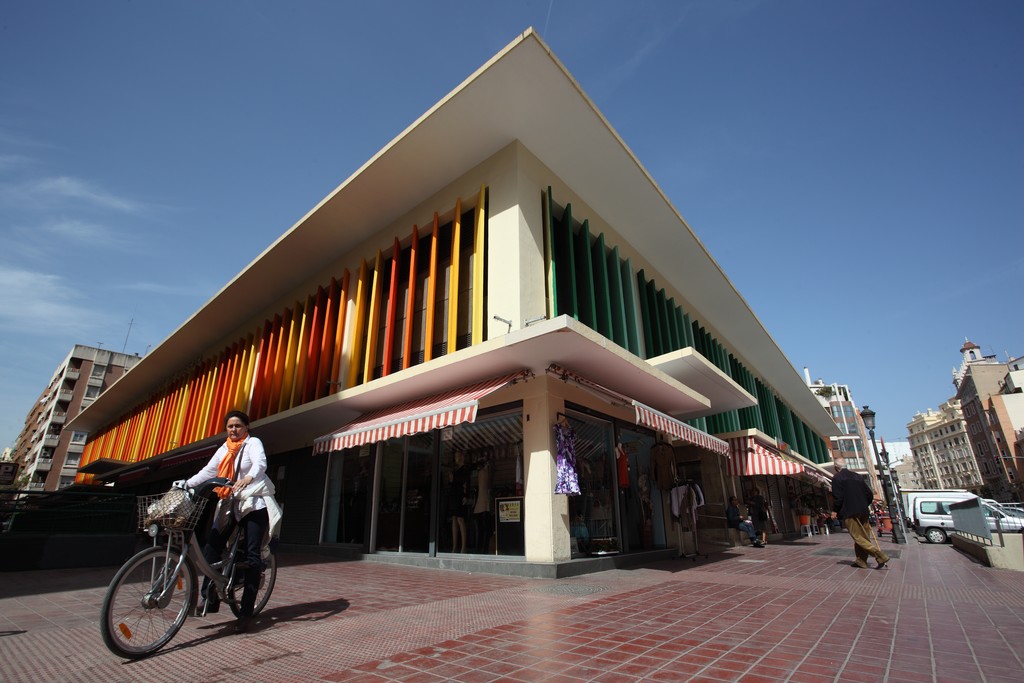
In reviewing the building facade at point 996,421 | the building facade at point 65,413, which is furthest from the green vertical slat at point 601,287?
the building facade at point 996,421

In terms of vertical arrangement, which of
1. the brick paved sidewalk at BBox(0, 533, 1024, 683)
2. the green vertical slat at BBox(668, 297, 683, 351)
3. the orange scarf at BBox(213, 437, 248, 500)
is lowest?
the brick paved sidewalk at BBox(0, 533, 1024, 683)

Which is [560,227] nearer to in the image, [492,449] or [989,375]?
[492,449]

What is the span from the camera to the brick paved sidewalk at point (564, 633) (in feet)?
9.32

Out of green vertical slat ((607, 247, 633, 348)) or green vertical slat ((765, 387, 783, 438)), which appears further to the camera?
green vertical slat ((765, 387, 783, 438))

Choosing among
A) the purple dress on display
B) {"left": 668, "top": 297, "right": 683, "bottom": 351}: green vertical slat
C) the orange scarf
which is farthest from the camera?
{"left": 668, "top": 297, "right": 683, "bottom": 351}: green vertical slat

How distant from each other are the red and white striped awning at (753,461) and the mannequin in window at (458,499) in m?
8.96

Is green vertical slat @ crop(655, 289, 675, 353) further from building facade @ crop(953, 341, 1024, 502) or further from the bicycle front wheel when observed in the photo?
building facade @ crop(953, 341, 1024, 502)

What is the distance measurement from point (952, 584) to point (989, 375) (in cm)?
8949

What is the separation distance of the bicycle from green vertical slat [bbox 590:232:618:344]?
800 centimetres

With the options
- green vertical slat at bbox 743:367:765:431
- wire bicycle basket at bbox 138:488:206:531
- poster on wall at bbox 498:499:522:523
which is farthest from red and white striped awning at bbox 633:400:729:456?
green vertical slat at bbox 743:367:765:431

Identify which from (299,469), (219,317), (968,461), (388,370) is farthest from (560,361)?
(968,461)

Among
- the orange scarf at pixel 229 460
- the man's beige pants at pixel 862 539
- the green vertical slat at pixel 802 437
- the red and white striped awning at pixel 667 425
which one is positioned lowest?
the man's beige pants at pixel 862 539

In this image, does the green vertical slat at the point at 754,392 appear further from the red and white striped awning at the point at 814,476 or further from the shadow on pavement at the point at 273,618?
the shadow on pavement at the point at 273,618

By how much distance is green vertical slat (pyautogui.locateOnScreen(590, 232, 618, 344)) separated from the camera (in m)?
10.4
